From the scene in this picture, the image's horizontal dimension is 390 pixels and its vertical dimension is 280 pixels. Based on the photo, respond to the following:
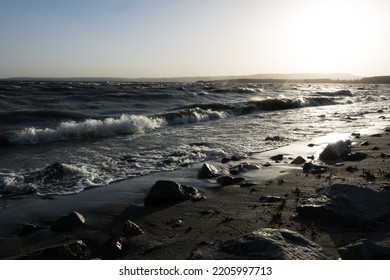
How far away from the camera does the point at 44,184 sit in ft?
25.0

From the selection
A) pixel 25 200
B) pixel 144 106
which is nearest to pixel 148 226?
pixel 25 200


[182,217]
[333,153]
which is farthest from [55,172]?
[333,153]

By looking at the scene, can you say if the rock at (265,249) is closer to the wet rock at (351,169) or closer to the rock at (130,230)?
the rock at (130,230)

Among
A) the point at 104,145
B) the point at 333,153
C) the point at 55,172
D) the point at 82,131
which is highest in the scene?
the point at 333,153

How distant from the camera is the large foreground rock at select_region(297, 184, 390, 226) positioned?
4707 millimetres

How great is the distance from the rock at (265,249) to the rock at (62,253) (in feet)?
4.46

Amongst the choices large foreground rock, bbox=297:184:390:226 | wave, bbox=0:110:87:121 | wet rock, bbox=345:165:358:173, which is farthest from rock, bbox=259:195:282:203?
wave, bbox=0:110:87:121

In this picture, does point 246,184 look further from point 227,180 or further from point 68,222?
point 68,222

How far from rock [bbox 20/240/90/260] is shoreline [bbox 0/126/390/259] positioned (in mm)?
119

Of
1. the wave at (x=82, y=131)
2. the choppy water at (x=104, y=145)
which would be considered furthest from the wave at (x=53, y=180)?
the wave at (x=82, y=131)

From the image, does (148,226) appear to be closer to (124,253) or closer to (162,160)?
(124,253)

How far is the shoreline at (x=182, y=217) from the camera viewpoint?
4.41 metres

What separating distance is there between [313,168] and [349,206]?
3311 mm

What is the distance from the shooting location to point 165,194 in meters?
6.29
